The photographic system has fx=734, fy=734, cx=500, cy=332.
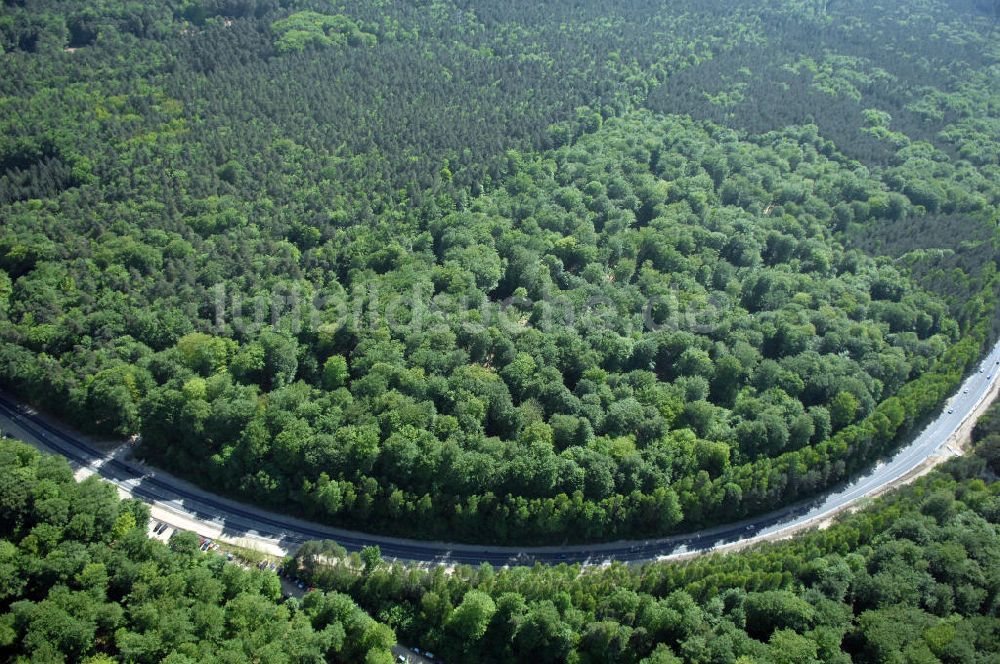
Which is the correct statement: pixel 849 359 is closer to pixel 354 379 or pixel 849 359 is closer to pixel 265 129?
pixel 354 379

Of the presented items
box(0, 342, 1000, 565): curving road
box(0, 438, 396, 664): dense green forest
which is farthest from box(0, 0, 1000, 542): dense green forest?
box(0, 438, 396, 664): dense green forest

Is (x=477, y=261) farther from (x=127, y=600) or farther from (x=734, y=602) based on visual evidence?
(x=127, y=600)

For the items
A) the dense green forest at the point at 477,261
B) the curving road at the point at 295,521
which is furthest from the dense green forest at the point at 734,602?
the dense green forest at the point at 477,261

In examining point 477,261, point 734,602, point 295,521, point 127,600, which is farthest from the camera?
point 477,261

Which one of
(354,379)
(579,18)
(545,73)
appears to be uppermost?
(579,18)

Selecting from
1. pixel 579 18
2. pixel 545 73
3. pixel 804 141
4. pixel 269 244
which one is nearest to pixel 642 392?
pixel 269 244

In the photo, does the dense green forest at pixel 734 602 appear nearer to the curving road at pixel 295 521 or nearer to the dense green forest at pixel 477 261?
the curving road at pixel 295 521

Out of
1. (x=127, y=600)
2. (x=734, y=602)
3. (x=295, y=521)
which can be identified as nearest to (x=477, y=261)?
(x=295, y=521)
